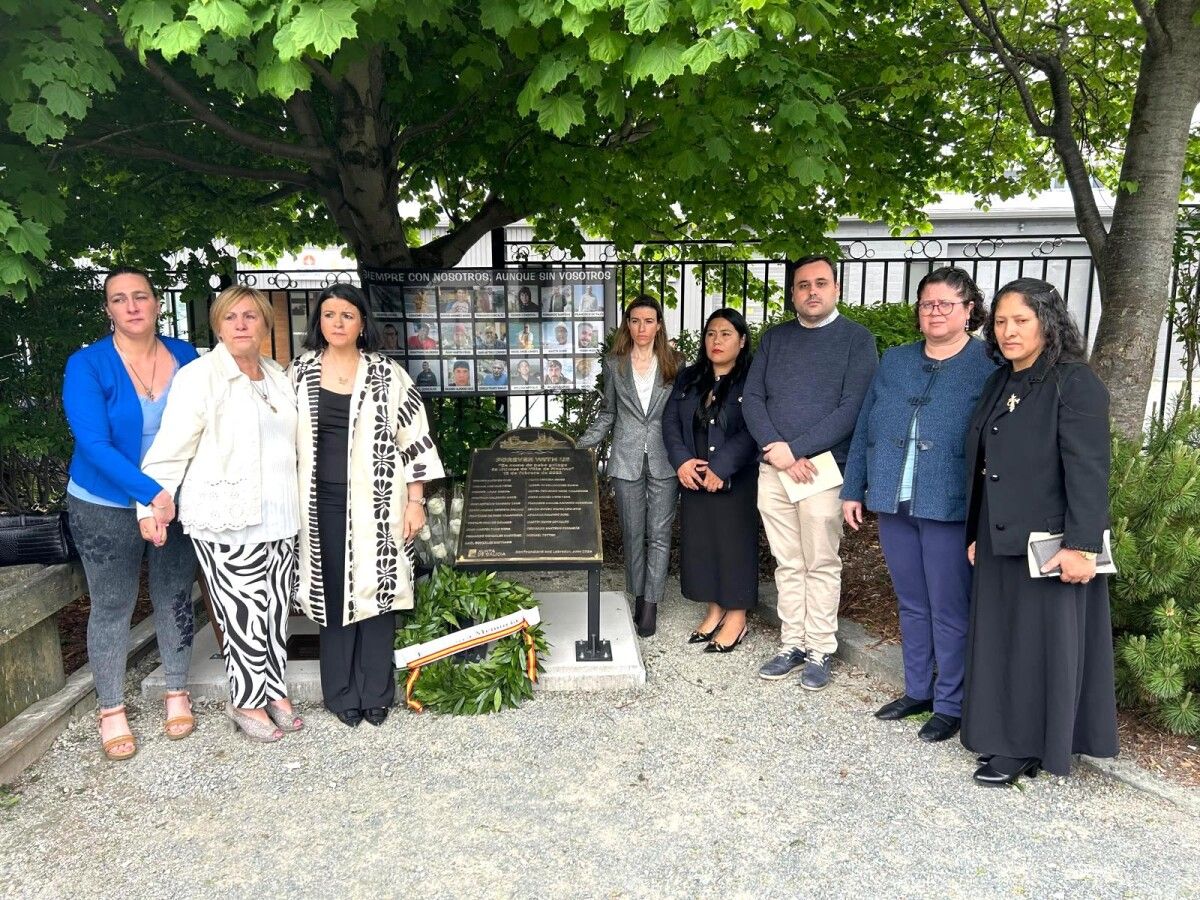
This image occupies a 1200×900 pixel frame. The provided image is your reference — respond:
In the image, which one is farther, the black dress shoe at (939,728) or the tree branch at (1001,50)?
the tree branch at (1001,50)

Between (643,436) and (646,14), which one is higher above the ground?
(646,14)

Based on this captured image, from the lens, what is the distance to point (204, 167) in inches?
236

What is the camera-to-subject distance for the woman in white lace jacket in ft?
11.8

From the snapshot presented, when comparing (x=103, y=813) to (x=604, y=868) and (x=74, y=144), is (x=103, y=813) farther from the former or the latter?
(x=74, y=144)

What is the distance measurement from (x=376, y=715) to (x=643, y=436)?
78.9 inches

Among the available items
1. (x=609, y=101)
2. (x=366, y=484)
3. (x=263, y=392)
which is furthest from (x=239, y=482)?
(x=609, y=101)

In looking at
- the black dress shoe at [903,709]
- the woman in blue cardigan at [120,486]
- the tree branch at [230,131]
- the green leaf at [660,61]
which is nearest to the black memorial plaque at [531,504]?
the woman in blue cardigan at [120,486]

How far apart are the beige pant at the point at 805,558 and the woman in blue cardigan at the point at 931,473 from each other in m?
0.37

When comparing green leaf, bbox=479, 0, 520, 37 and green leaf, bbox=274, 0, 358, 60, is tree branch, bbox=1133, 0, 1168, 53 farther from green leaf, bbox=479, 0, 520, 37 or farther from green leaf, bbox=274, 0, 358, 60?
green leaf, bbox=274, 0, 358, 60

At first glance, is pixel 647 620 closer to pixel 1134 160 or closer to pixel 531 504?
pixel 531 504

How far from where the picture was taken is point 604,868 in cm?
299

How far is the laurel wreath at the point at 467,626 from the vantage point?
4.18 meters

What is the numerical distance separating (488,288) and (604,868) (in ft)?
12.4

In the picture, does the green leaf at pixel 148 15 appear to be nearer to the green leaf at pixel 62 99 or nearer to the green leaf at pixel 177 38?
the green leaf at pixel 177 38
